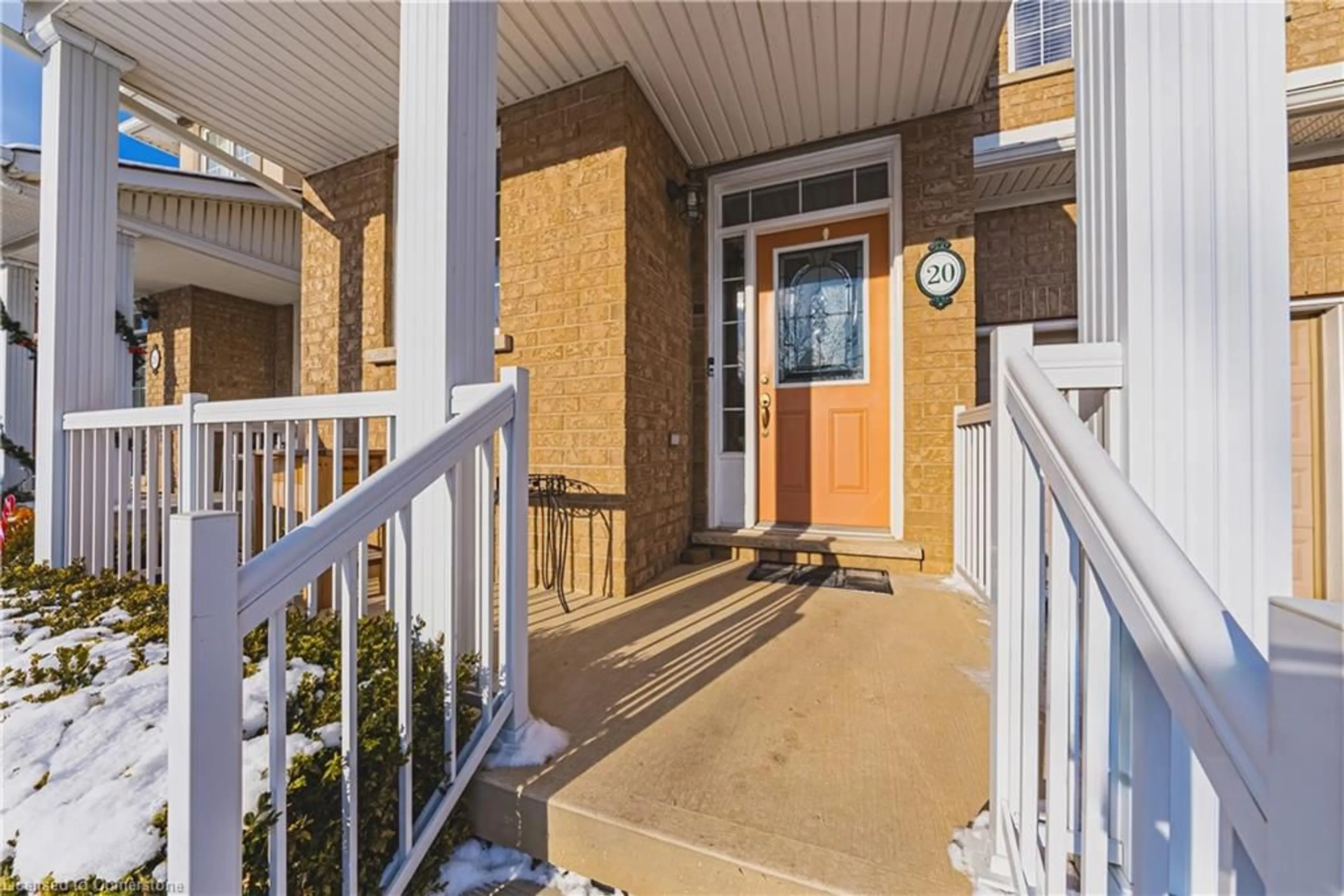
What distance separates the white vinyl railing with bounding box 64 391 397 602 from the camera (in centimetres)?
166

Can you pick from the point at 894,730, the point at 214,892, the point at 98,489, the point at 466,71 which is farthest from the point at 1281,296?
the point at 98,489

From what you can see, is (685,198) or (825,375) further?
(825,375)

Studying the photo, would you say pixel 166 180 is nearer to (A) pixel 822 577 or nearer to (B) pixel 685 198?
(B) pixel 685 198

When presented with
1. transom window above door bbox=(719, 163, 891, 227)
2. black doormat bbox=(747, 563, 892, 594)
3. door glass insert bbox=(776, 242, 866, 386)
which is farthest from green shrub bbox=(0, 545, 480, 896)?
transom window above door bbox=(719, 163, 891, 227)

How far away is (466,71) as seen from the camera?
1.65 m

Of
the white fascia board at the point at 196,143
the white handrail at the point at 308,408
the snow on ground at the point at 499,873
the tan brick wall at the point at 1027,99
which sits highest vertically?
the tan brick wall at the point at 1027,99

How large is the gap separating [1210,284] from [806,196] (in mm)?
3055

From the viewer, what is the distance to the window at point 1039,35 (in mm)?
3721

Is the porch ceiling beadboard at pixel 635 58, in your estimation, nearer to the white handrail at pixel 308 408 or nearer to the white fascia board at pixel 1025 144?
the white fascia board at pixel 1025 144

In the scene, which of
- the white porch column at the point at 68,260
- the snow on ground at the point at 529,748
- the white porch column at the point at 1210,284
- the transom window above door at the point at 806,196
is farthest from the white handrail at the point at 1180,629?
the white porch column at the point at 68,260

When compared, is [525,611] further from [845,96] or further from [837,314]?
[845,96]

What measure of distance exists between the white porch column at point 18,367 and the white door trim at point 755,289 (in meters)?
5.89

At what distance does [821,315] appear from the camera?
12.0ft

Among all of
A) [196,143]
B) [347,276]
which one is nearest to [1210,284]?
[347,276]
